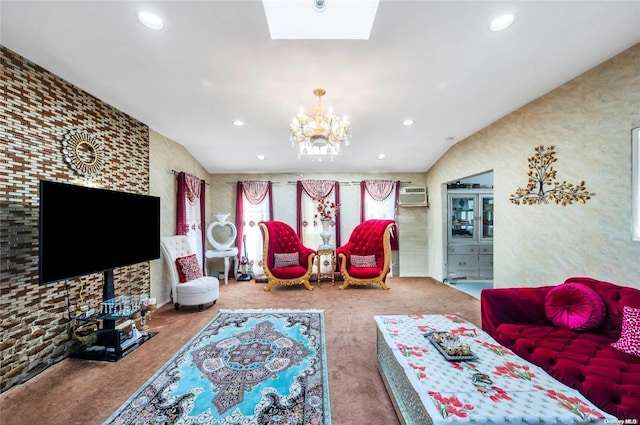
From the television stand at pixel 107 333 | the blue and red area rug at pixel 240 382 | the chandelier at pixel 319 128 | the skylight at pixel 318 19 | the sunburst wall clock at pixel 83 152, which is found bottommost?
the blue and red area rug at pixel 240 382

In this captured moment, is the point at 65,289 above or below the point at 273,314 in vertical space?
above

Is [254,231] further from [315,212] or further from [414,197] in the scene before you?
[414,197]

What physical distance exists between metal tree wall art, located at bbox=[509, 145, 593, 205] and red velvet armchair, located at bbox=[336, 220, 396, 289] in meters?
2.09

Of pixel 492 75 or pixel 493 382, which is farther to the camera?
pixel 492 75

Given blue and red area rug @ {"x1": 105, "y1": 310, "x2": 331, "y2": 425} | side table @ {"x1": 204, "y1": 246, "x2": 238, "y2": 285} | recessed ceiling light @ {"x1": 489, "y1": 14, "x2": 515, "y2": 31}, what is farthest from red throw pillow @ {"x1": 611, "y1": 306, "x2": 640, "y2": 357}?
side table @ {"x1": 204, "y1": 246, "x2": 238, "y2": 285}

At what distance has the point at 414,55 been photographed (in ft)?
7.12

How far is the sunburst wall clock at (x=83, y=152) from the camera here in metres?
2.45

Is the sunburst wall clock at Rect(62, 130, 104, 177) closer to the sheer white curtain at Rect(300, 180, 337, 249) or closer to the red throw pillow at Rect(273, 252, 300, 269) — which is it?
the red throw pillow at Rect(273, 252, 300, 269)

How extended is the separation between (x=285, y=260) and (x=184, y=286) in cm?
174

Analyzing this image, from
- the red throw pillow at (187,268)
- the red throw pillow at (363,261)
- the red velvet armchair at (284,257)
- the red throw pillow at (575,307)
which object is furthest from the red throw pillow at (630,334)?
the red throw pillow at (187,268)

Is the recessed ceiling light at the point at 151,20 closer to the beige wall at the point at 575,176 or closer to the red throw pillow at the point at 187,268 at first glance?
the red throw pillow at the point at 187,268

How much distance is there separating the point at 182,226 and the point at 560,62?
503cm

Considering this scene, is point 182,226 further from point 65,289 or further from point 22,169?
point 22,169

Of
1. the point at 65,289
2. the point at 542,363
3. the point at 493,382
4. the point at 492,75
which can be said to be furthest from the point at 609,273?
the point at 65,289
